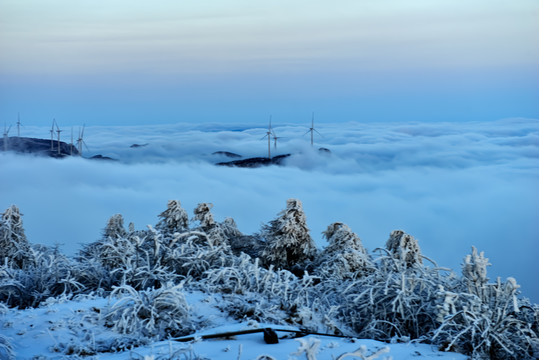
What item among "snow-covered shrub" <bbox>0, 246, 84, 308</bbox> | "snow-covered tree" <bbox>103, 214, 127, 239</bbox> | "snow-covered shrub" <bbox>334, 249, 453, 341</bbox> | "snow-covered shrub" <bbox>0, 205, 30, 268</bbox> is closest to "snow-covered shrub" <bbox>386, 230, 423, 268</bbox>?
"snow-covered shrub" <bbox>334, 249, 453, 341</bbox>

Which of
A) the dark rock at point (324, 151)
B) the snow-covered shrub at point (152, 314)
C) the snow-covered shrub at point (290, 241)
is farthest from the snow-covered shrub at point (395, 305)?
the dark rock at point (324, 151)

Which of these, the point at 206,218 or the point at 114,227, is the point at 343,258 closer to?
the point at 206,218

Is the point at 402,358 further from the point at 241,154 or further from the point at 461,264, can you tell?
the point at 241,154

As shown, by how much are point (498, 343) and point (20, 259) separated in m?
7.83

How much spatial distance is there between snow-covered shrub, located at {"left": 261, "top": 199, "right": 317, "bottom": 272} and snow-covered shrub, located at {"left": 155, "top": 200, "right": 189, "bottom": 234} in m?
1.59

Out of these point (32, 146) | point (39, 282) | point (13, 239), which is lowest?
point (39, 282)

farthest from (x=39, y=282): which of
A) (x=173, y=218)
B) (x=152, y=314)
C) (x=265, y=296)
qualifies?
(x=173, y=218)

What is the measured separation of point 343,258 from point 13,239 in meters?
5.81

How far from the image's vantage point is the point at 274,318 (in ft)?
19.2

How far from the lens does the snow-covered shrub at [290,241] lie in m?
10.3

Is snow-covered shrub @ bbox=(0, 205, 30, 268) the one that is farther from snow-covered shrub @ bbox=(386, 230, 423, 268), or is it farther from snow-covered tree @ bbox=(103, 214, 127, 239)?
snow-covered shrub @ bbox=(386, 230, 423, 268)

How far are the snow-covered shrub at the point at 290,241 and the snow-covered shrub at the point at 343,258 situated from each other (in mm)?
359

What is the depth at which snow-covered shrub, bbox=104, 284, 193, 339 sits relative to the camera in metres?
5.57

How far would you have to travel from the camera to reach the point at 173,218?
11.0 meters
